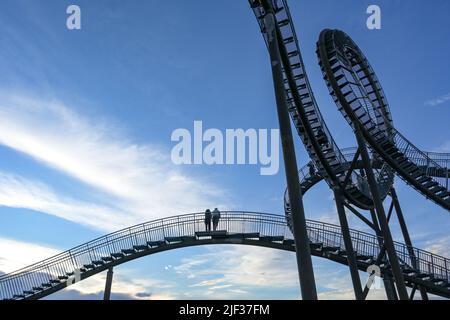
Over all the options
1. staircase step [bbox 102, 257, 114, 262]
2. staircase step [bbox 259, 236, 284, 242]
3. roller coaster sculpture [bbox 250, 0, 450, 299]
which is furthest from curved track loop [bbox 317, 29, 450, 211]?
staircase step [bbox 102, 257, 114, 262]

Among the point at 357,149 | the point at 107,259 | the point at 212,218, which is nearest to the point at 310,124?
the point at 357,149

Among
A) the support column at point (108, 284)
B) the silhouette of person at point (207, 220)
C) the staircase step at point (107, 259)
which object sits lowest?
the support column at point (108, 284)

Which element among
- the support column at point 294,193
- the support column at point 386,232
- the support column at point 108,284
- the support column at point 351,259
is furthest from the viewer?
the support column at point 108,284

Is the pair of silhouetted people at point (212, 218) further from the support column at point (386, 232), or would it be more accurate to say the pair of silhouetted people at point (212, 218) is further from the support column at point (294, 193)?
the support column at point (294, 193)

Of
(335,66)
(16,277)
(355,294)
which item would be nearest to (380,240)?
(355,294)

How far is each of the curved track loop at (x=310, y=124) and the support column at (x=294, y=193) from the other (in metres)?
3.31

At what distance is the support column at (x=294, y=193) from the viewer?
21.3 ft

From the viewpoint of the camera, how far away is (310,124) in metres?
15.1

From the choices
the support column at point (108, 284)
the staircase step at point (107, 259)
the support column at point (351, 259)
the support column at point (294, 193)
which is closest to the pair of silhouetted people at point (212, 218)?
the staircase step at point (107, 259)

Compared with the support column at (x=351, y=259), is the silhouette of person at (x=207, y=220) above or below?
above

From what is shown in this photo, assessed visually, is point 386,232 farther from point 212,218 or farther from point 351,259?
point 212,218

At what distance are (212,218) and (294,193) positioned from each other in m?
9.31

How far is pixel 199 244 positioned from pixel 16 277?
27.5 feet

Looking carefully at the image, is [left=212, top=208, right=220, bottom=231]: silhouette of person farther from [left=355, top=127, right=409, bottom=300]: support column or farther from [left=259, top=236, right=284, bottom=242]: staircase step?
[left=355, top=127, right=409, bottom=300]: support column
